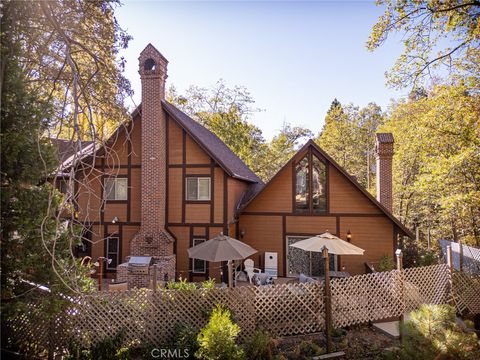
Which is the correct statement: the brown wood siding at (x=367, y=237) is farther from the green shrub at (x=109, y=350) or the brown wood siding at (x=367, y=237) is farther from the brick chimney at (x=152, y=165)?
the green shrub at (x=109, y=350)

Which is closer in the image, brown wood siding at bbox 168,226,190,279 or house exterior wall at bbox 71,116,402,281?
house exterior wall at bbox 71,116,402,281

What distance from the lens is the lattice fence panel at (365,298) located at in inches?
279

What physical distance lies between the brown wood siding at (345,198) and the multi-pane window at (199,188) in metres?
4.72

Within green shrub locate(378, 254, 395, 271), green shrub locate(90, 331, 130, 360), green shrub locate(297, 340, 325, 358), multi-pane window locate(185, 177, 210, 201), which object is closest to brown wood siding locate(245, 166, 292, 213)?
multi-pane window locate(185, 177, 210, 201)

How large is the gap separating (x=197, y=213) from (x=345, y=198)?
565 cm

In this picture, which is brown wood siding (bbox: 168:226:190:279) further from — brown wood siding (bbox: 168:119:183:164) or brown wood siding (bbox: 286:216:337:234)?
brown wood siding (bbox: 286:216:337:234)

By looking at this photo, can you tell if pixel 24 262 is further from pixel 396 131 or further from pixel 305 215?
pixel 396 131

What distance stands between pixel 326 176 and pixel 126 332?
28.8 ft

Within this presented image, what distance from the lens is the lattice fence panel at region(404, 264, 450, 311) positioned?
752 centimetres

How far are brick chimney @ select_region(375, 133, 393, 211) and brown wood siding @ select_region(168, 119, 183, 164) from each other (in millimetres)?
7934

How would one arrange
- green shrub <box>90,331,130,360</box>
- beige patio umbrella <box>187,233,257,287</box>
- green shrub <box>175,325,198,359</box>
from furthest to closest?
beige patio umbrella <box>187,233,257,287</box> < green shrub <box>175,325,198,359</box> < green shrub <box>90,331,130,360</box>

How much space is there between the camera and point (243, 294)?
6711 millimetres

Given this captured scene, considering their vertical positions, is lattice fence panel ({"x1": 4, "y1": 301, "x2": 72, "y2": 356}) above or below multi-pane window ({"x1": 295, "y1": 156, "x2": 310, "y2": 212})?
below

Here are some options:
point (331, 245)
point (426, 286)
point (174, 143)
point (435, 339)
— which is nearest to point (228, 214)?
point (174, 143)
